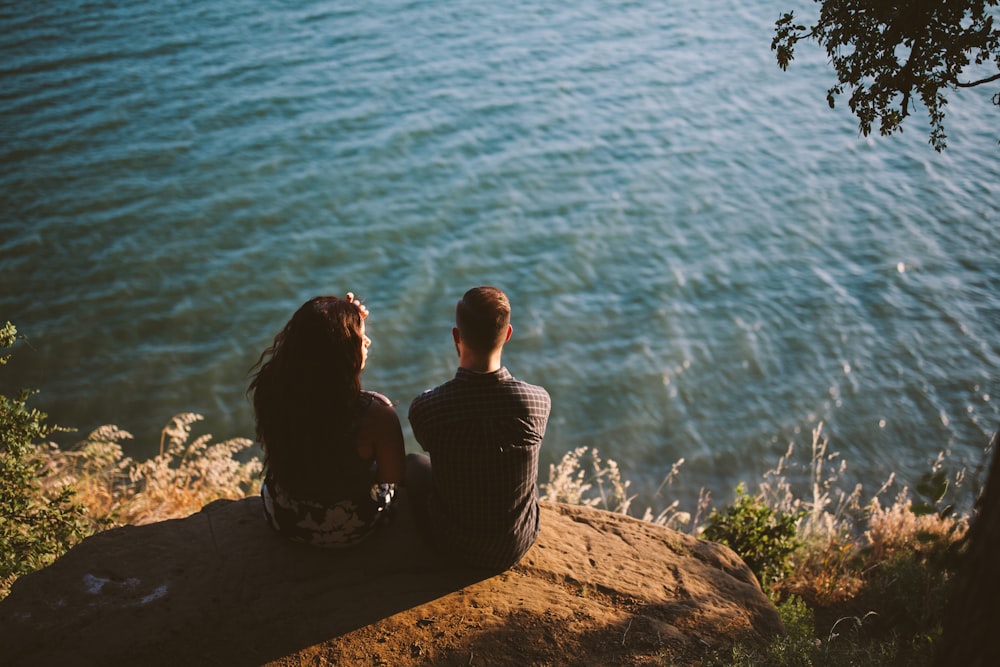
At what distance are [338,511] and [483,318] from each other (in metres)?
1.25

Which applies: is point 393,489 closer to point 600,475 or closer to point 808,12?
point 600,475

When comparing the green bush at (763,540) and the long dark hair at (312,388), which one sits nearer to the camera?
the long dark hair at (312,388)

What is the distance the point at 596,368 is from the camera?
8766mm

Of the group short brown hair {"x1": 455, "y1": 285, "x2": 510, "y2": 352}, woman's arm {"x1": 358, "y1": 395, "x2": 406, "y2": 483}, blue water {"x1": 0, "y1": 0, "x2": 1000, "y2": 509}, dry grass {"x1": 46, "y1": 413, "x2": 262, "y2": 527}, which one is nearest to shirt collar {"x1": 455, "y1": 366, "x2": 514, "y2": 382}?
short brown hair {"x1": 455, "y1": 285, "x2": 510, "y2": 352}

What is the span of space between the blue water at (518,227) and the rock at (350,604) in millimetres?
3422

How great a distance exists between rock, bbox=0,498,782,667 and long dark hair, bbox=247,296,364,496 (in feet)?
2.01

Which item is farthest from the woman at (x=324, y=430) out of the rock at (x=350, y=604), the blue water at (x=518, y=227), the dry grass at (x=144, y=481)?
the blue water at (x=518, y=227)

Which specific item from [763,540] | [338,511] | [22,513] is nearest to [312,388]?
[338,511]

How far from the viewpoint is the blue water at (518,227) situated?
8.37 meters

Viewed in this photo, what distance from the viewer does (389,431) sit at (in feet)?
12.5

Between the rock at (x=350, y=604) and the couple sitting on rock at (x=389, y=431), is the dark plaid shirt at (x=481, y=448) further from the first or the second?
the rock at (x=350, y=604)

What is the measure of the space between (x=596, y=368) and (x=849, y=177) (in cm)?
632

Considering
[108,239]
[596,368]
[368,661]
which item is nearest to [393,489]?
[368,661]

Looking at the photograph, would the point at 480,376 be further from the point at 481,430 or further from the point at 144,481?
the point at 144,481
